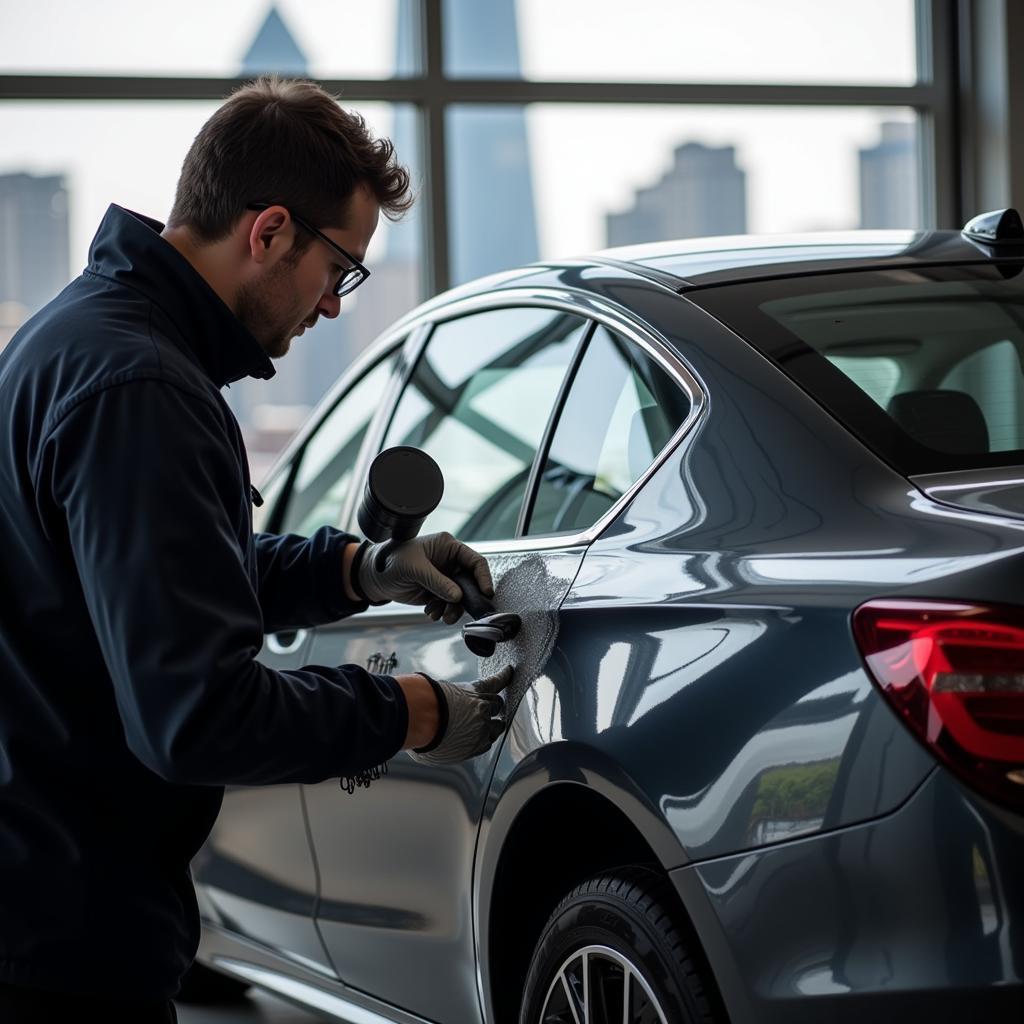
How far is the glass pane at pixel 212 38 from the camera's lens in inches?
276

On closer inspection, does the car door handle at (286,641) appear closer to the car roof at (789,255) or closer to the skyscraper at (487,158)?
the car roof at (789,255)

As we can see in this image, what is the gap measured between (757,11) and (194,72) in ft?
9.18

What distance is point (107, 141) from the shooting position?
281 inches

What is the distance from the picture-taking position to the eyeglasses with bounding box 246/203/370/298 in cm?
169

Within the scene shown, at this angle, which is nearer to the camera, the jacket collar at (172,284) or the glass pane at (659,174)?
the jacket collar at (172,284)

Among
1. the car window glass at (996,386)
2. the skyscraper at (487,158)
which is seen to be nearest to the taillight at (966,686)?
the car window glass at (996,386)

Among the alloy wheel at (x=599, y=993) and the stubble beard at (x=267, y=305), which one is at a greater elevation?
the stubble beard at (x=267, y=305)

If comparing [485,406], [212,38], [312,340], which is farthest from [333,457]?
[212,38]

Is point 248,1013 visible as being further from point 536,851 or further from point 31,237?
point 31,237

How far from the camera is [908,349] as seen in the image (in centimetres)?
203

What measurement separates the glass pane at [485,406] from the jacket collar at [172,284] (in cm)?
75

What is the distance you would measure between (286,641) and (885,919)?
156 cm

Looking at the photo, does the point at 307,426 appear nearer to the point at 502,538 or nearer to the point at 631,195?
the point at 502,538

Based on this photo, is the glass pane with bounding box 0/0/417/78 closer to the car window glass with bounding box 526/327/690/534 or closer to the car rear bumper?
the car window glass with bounding box 526/327/690/534
